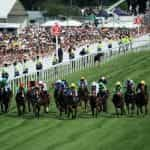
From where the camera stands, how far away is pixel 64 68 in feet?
131

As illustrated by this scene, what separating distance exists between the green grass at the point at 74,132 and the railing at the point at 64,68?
13.4 feet

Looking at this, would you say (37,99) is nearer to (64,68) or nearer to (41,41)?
(64,68)

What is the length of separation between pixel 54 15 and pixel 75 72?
49.9 meters

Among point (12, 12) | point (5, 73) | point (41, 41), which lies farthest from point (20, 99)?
point (12, 12)

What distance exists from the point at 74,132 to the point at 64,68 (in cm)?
1405

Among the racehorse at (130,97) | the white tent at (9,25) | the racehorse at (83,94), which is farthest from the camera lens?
the white tent at (9,25)

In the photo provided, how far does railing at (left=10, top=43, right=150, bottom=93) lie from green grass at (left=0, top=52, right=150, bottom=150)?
407 cm

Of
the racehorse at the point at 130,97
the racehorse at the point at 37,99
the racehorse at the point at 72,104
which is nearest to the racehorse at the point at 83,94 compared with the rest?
the racehorse at the point at 72,104

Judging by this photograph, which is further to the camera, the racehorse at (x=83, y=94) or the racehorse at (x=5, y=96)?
the racehorse at (x=5, y=96)

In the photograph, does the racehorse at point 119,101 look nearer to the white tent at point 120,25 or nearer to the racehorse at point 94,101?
the racehorse at point 94,101

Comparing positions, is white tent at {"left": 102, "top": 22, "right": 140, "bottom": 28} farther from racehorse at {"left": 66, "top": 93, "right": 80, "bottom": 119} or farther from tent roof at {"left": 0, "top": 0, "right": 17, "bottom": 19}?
racehorse at {"left": 66, "top": 93, "right": 80, "bottom": 119}

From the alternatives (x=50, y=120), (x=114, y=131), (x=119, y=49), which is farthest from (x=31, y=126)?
(x=119, y=49)

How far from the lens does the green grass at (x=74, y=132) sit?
24125 millimetres

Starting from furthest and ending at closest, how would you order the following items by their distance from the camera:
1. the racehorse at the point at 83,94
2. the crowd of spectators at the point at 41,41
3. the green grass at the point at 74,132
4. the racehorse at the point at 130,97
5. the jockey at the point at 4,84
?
the crowd of spectators at the point at 41,41 < the jockey at the point at 4,84 < the racehorse at the point at 83,94 < the racehorse at the point at 130,97 < the green grass at the point at 74,132
